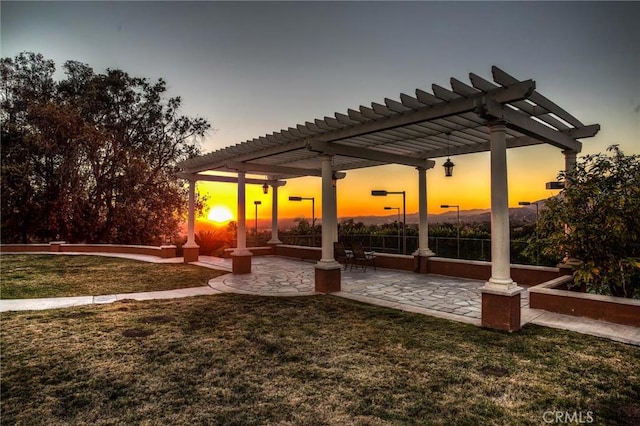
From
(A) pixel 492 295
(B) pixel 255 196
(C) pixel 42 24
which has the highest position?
(C) pixel 42 24

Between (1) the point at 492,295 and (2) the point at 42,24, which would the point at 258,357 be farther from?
(2) the point at 42,24

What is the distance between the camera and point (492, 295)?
4.95 meters

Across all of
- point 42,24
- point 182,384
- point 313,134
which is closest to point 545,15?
point 313,134

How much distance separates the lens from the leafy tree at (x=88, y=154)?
55.1 feet

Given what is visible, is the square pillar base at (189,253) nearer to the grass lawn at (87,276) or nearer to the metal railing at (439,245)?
the grass lawn at (87,276)

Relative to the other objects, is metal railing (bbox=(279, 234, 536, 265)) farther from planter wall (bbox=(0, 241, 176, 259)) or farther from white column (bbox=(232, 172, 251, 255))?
planter wall (bbox=(0, 241, 176, 259))

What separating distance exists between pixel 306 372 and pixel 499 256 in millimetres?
3195

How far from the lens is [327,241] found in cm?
751

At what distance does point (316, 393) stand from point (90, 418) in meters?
1.79

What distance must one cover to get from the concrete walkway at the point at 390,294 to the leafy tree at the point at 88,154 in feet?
33.2

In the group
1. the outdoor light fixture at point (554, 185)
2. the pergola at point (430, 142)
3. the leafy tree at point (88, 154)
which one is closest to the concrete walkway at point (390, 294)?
the pergola at point (430, 142)

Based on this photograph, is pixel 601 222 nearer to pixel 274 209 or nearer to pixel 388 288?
pixel 388 288

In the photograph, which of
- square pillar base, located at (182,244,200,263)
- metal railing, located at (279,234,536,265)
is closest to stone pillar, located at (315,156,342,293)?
metal railing, located at (279,234,536,265)

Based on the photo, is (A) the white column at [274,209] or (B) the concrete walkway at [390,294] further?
(A) the white column at [274,209]
